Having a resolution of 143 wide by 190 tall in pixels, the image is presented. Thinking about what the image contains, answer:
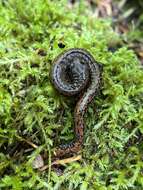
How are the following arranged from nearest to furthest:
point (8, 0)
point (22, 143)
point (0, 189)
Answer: point (0, 189), point (22, 143), point (8, 0)

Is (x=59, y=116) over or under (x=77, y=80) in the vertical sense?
under

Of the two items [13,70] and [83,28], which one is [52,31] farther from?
[13,70]

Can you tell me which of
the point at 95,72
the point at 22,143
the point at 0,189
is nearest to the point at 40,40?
the point at 95,72
